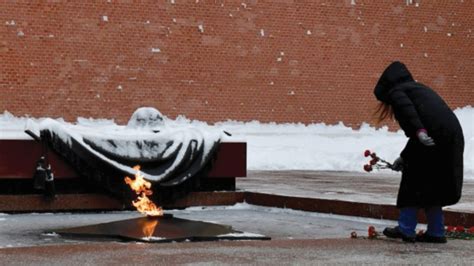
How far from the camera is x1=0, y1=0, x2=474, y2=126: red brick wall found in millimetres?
14930

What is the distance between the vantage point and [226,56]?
53.7 ft

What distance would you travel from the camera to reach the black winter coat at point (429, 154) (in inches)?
225

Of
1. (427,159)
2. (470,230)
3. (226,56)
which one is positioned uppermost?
(226,56)

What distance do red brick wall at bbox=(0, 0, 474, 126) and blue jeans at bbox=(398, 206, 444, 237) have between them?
998cm

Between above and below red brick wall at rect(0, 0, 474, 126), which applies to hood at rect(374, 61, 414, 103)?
below

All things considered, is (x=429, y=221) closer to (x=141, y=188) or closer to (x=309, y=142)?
(x=141, y=188)

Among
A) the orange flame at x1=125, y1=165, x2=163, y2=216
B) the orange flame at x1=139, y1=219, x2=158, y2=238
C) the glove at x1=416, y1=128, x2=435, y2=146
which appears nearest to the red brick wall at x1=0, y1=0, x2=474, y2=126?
the orange flame at x1=125, y1=165, x2=163, y2=216

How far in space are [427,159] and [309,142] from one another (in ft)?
36.6

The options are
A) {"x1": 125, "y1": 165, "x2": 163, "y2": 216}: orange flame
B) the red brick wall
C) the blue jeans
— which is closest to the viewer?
the blue jeans

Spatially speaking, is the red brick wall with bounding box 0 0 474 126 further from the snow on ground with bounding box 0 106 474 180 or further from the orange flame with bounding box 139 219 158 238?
the orange flame with bounding box 139 219 158 238

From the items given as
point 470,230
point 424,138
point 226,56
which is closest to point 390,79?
point 424,138

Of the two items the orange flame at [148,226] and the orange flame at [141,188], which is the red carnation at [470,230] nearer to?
the orange flame at [148,226]

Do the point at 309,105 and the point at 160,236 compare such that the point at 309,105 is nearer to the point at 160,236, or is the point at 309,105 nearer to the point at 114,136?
the point at 114,136

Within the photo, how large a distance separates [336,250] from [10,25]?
10405 millimetres
